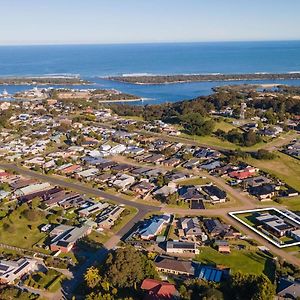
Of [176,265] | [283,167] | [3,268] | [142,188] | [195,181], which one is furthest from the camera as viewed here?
[283,167]

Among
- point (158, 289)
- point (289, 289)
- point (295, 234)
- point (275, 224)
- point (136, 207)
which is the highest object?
point (158, 289)

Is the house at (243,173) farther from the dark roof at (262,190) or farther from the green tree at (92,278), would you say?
the green tree at (92,278)

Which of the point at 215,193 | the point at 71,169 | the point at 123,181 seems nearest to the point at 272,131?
the point at 215,193

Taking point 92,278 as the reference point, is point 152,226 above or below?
below

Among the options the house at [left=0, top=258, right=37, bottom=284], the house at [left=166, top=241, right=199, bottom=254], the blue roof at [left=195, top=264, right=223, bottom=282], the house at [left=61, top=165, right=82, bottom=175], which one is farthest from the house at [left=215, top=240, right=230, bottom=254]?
the house at [left=61, top=165, right=82, bottom=175]

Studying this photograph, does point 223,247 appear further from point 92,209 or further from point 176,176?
point 176,176

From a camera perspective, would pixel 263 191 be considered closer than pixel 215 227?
No

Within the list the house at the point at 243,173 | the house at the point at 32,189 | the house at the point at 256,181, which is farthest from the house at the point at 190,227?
the house at the point at 32,189

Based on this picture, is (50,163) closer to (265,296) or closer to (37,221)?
(37,221)
